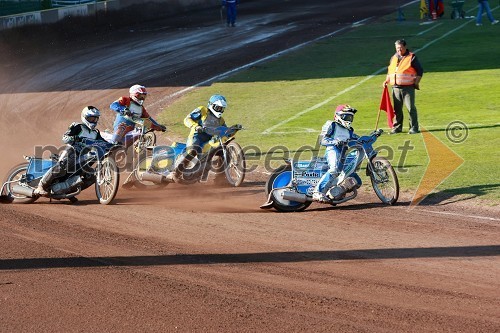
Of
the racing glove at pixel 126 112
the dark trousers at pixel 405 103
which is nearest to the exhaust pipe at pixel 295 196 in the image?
the racing glove at pixel 126 112

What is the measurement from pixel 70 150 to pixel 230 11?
26457mm

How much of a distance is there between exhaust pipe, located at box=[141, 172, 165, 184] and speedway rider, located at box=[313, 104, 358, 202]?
12.6 ft

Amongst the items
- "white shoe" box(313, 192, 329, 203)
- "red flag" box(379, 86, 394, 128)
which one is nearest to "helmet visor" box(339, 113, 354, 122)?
"white shoe" box(313, 192, 329, 203)

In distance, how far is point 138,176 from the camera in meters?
18.6

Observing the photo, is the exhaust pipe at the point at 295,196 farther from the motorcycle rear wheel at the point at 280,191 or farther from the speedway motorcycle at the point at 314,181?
the motorcycle rear wheel at the point at 280,191

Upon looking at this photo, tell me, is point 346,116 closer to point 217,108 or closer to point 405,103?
point 217,108

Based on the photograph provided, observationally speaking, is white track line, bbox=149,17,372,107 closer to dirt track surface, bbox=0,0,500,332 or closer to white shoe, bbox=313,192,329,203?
dirt track surface, bbox=0,0,500,332

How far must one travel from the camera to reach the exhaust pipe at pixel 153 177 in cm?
1825

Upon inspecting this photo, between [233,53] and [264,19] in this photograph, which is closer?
[233,53]

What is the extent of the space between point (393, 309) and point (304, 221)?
180 inches

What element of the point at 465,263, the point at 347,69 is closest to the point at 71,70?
the point at 347,69

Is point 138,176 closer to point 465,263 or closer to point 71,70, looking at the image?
point 465,263

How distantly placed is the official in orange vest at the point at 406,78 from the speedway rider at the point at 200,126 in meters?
5.66

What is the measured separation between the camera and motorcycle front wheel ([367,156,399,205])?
632 inches
